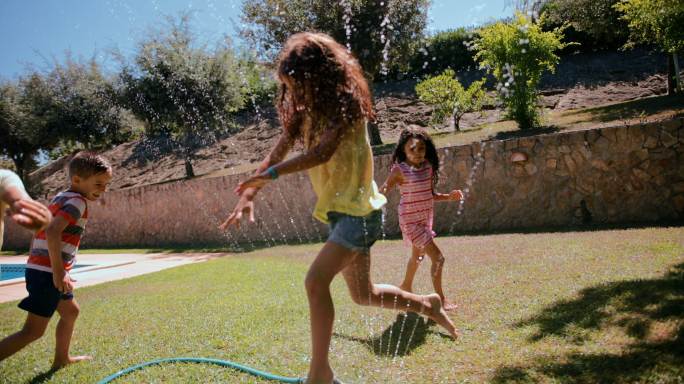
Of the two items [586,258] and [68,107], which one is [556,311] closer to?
[586,258]

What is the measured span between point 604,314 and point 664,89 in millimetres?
12925

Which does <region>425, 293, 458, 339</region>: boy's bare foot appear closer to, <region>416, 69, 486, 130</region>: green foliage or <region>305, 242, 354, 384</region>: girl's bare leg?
<region>305, 242, 354, 384</region>: girl's bare leg

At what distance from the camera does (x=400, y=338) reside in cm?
327

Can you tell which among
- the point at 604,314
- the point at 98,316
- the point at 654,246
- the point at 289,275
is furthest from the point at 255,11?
the point at 604,314

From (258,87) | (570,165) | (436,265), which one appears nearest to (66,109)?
(258,87)

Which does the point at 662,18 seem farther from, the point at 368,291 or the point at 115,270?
the point at 115,270

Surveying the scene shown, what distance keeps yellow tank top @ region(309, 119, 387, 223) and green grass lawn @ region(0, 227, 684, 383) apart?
3.28ft

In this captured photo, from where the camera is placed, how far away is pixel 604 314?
3.23 m

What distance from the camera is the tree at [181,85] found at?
1547cm

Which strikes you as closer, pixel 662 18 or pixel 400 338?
pixel 400 338

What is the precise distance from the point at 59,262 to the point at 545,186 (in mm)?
7481

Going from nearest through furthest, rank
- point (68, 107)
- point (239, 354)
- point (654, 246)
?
1. point (239, 354)
2. point (654, 246)
3. point (68, 107)

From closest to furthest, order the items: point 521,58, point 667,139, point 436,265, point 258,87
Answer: point 436,265 → point 667,139 → point 521,58 → point 258,87

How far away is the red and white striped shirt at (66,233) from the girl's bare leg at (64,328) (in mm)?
299
